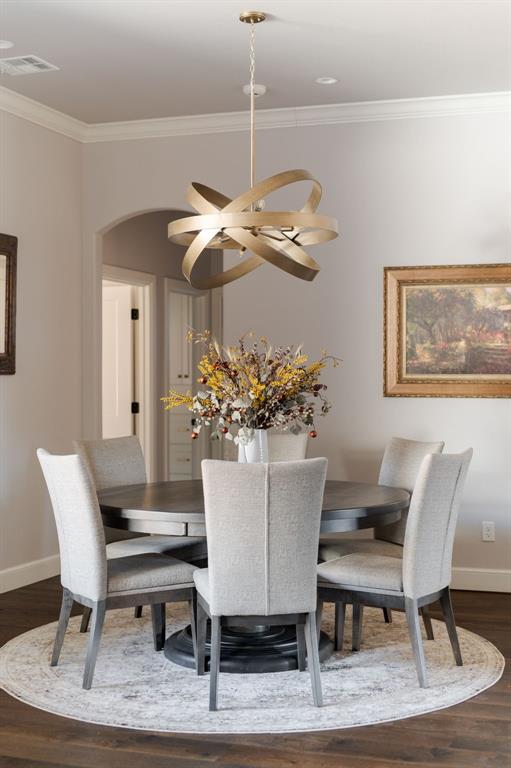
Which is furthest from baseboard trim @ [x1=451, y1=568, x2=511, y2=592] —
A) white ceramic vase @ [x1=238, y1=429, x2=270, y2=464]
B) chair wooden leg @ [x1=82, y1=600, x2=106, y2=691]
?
chair wooden leg @ [x1=82, y1=600, x2=106, y2=691]

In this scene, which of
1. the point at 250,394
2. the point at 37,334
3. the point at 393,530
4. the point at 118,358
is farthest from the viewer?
the point at 118,358

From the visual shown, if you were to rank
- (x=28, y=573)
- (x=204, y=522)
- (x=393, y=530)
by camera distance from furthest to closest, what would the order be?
(x=28, y=573)
(x=393, y=530)
(x=204, y=522)

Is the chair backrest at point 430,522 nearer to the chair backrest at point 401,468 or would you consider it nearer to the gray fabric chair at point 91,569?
the chair backrest at point 401,468

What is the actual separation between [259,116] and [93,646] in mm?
3597

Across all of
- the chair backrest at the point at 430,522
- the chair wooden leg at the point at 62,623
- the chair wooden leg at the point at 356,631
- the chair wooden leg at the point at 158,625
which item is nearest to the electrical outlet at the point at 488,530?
the chair wooden leg at the point at 356,631

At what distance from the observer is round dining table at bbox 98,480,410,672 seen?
3867 mm

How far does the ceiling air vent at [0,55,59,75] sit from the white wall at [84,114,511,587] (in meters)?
1.25

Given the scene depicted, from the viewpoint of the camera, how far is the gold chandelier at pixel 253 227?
4.00 m

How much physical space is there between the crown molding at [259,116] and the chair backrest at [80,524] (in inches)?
107

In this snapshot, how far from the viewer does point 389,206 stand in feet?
19.3

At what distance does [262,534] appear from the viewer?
3586 mm

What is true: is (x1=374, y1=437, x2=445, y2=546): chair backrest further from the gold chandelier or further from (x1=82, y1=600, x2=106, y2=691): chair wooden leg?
(x1=82, y1=600, x2=106, y2=691): chair wooden leg

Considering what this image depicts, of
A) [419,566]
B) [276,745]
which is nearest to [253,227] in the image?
[419,566]

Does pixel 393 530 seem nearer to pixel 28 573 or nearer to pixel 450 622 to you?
pixel 450 622
